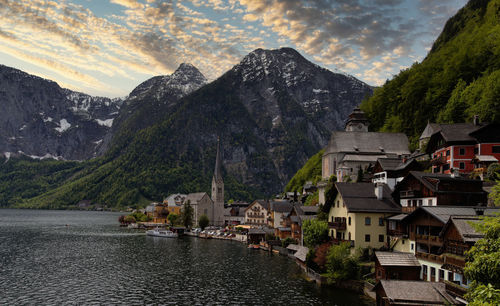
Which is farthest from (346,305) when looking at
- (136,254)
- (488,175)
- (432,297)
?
(136,254)

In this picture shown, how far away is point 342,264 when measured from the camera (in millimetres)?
58625

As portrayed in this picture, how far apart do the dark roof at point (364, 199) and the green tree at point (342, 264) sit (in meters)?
6.94

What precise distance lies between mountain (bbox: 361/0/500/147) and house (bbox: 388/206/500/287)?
4078 cm

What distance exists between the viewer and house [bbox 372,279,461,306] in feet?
132

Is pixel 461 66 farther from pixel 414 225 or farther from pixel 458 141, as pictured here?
pixel 414 225

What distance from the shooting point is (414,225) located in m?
53.7

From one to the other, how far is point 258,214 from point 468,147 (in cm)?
9947

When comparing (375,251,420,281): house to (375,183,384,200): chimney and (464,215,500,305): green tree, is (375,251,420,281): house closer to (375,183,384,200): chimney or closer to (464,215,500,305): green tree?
(375,183,384,200): chimney

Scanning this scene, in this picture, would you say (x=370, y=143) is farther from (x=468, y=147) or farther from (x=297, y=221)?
(x=468, y=147)

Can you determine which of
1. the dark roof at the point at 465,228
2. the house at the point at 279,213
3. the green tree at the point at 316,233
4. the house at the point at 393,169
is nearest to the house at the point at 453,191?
the dark roof at the point at 465,228

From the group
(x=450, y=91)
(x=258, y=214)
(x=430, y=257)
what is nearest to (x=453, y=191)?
(x=430, y=257)

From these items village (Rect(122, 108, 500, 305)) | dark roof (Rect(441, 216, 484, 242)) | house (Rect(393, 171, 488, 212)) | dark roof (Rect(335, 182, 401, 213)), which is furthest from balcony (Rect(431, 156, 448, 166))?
dark roof (Rect(441, 216, 484, 242))

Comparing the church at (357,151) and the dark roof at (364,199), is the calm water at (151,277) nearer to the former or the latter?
the dark roof at (364,199)

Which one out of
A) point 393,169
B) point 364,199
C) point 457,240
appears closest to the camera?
point 457,240
